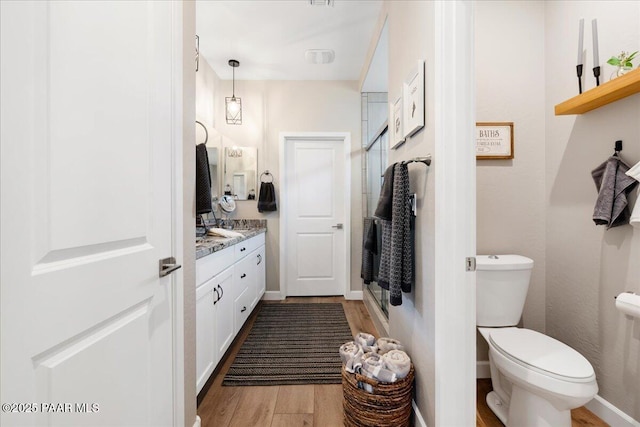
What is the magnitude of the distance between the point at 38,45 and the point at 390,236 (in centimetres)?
136

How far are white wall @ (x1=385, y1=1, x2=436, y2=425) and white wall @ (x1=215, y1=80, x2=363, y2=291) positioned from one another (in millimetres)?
1775

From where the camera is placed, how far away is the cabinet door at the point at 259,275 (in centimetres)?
282

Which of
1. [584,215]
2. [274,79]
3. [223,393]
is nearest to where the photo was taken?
[584,215]

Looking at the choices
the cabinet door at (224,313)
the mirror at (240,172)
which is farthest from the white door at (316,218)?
the cabinet door at (224,313)

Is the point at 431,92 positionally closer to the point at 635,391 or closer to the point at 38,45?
the point at 38,45

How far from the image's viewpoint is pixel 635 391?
4.16 feet

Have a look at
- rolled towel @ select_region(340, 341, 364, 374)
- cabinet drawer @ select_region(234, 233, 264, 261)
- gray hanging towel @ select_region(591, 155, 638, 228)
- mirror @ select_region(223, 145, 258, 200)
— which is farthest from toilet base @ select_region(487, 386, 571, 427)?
mirror @ select_region(223, 145, 258, 200)

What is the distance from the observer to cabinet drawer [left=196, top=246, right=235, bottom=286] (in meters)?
1.46

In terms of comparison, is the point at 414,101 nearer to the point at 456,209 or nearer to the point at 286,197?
the point at 456,209

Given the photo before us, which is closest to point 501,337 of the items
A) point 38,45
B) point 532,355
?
point 532,355

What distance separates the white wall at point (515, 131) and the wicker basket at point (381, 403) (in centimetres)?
86

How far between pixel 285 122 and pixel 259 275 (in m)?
1.86

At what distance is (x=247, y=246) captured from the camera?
2.47 metres

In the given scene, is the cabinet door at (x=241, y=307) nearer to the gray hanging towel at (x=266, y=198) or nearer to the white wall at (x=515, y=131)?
the gray hanging towel at (x=266, y=198)
